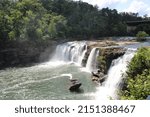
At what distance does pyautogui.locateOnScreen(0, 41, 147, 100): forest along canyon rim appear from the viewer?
21459mm

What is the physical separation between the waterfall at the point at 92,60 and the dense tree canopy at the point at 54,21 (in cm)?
1121

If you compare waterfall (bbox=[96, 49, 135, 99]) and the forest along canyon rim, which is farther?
the forest along canyon rim

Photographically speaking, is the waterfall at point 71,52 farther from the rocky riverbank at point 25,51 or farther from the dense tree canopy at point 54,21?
the dense tree canopy at point 54,21

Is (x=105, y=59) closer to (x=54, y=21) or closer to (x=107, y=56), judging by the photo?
(x=107, y=56)

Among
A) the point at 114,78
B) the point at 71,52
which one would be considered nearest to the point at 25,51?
the point at 71,52

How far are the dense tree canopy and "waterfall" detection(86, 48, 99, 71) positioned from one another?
36.8 feet

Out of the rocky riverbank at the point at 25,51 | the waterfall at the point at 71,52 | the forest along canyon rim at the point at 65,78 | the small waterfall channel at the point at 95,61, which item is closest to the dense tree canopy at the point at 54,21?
the rocky riverbank at the point at 25,51

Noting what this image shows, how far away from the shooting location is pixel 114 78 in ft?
76.2

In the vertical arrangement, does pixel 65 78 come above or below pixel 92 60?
below

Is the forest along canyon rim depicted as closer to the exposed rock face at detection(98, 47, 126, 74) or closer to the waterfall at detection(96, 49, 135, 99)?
the waterfall at detection(96, 49, 135, 99)

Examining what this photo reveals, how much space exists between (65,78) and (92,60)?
15.7 feet

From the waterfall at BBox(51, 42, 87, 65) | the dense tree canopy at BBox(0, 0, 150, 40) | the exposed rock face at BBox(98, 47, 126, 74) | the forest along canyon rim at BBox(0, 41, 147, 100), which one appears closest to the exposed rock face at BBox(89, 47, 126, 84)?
the exposed rock face at BBox(98, 47, 126, 74)

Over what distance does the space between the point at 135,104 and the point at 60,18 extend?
44131mm

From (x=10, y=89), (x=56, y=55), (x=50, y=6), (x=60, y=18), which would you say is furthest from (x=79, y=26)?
(x=10, y=89)
